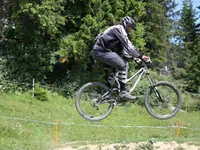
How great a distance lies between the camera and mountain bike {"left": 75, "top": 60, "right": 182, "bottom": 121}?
6.98 metres

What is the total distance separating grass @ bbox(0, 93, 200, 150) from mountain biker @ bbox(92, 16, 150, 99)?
381 centimetres

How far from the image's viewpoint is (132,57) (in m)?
6.71

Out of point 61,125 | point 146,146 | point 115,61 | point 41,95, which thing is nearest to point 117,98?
point 115,61

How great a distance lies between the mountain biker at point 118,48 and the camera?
6555 mm

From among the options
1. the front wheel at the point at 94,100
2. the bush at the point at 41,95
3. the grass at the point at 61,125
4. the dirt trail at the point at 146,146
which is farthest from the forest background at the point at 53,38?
the front wheel at the point at 94,100

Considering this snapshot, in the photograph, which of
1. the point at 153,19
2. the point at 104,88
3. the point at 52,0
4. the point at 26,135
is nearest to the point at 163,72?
the point at 153,19

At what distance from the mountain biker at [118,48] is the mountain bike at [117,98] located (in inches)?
6.1

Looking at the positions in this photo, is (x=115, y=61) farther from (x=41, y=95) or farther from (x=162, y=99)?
(x=41, y=95)

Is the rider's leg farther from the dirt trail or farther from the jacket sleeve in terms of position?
the dirt trail

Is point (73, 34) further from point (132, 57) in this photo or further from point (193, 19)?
point (193, 19)

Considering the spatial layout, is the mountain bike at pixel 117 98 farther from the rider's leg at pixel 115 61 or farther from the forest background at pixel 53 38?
the forest background at pixel 53 38

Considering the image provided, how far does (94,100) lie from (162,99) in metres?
1.49

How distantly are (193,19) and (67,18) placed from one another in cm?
2738

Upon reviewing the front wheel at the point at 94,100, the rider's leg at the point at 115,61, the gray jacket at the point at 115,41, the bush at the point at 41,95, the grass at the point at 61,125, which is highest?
the gray jacket at the point at 115,41
